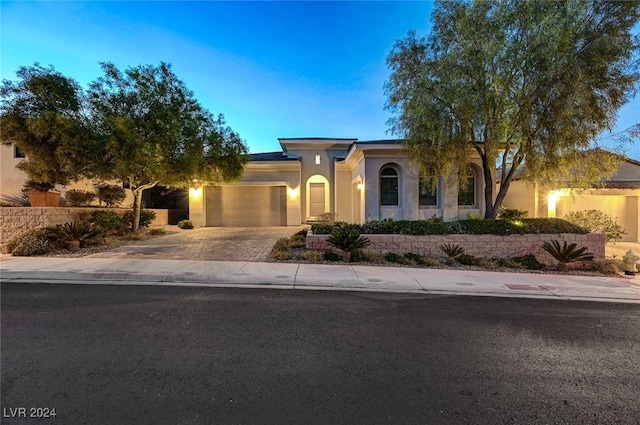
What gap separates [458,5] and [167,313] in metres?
12.8

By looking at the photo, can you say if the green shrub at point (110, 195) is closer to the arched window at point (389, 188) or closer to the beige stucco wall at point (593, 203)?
the arched window at point (389, 188)

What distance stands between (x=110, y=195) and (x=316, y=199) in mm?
11736

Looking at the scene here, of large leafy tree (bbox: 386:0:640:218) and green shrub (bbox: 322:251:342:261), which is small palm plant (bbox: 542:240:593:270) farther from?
green shrub (bbox: 322:251:342:261)

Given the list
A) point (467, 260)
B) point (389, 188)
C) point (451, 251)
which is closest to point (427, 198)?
point (389, 188)

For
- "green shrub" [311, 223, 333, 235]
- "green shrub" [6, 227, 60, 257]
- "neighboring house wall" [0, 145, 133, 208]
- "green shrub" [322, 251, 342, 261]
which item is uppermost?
"neighboring house wall" [0, 145, 133, 208]

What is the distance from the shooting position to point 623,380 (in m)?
3.43

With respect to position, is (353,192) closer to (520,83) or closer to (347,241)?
(347,241)

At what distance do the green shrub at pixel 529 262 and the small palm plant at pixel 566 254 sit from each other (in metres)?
0.51

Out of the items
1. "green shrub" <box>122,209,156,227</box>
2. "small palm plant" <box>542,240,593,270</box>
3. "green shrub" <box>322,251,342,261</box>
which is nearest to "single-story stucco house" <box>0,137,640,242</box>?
"green shrub" <box>122,209,156,227</box>

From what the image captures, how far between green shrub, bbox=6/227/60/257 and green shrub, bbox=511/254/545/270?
15.8 m

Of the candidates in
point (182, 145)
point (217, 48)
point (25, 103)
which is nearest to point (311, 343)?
point (182, 145)

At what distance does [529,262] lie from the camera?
10531 millimetres

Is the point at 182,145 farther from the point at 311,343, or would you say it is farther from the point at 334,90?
the point at 334,90

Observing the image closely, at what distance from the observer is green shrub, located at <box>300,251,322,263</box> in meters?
9.80
